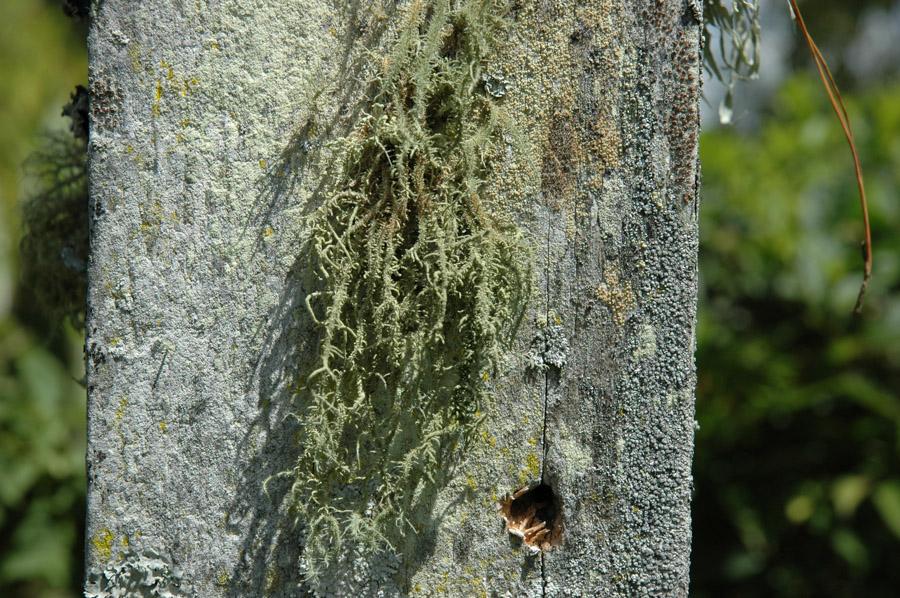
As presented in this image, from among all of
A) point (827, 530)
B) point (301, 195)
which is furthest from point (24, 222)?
point (827, 530)

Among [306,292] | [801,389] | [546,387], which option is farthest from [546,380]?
[801,389]

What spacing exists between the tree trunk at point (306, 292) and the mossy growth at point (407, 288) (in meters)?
0.04

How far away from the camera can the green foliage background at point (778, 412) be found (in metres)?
3.50

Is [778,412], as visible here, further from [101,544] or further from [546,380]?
[101,544]

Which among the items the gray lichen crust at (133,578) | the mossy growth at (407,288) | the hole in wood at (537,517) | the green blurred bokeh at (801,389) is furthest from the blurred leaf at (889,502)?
the gray lichen crust at (133,578)

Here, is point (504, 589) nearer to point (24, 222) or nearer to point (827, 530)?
point (24, 222)

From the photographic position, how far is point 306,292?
141 cm

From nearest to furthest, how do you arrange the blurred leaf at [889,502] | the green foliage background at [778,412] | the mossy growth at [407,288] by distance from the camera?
the mossy growth at [407,288] < the blurred leaf at [889,502] < the green foliage background at [778,412]

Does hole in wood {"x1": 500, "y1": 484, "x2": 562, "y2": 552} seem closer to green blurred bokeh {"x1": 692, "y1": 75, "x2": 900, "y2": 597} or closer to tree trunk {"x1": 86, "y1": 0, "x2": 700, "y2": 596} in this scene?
tree trunk {"x1": 86, "y1": 0, "x2": 700, "y2": 596}

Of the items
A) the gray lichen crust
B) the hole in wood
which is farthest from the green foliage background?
the hole in wood

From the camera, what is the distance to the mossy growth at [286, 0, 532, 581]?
1.36 metres

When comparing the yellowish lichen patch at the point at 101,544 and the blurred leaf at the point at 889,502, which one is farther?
the blurred leaf at the point at 889,502

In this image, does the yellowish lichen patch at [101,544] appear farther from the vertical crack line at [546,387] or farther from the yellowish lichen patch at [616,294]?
the yellowish lichen patch at [616,294]

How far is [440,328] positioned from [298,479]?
359 millimetres
